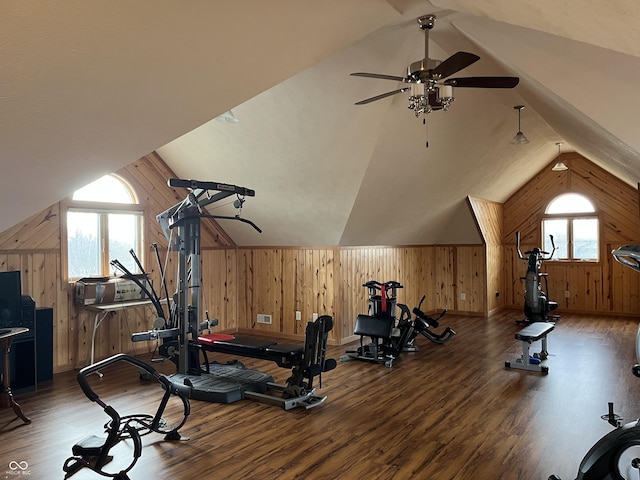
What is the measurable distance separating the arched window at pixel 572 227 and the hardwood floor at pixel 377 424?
13.2 feet

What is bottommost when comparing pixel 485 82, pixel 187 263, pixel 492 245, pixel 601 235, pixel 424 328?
pixel 424 328

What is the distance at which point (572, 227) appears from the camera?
934 centimetres

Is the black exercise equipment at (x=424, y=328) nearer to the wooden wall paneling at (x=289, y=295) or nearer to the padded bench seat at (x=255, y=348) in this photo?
the wooden wall paneling at (x=289, y=295)

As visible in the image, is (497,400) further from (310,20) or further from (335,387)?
(310,20)

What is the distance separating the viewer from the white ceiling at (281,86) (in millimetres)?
2150

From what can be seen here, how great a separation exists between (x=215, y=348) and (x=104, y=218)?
2433 millimetres

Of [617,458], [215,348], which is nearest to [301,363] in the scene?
[215,348]

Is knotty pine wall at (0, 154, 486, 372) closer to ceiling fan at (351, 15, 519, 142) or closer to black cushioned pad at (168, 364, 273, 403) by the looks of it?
black cushioned pad at (168, 364, 273, 403)

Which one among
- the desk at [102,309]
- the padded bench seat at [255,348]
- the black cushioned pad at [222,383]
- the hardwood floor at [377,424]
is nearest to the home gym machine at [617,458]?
the hardwood floor at [377,424]

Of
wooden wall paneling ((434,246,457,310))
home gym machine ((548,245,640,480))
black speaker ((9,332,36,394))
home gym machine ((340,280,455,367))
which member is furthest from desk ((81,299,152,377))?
wooden wall paneling ((434,246,457,310))

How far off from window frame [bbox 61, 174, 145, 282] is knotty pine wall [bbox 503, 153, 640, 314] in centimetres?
744

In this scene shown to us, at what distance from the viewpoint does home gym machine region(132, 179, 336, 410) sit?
4125 millimetres

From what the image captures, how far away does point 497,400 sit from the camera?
423 centimetres

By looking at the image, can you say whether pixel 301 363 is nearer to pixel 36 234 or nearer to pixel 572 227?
pixel 36 234
